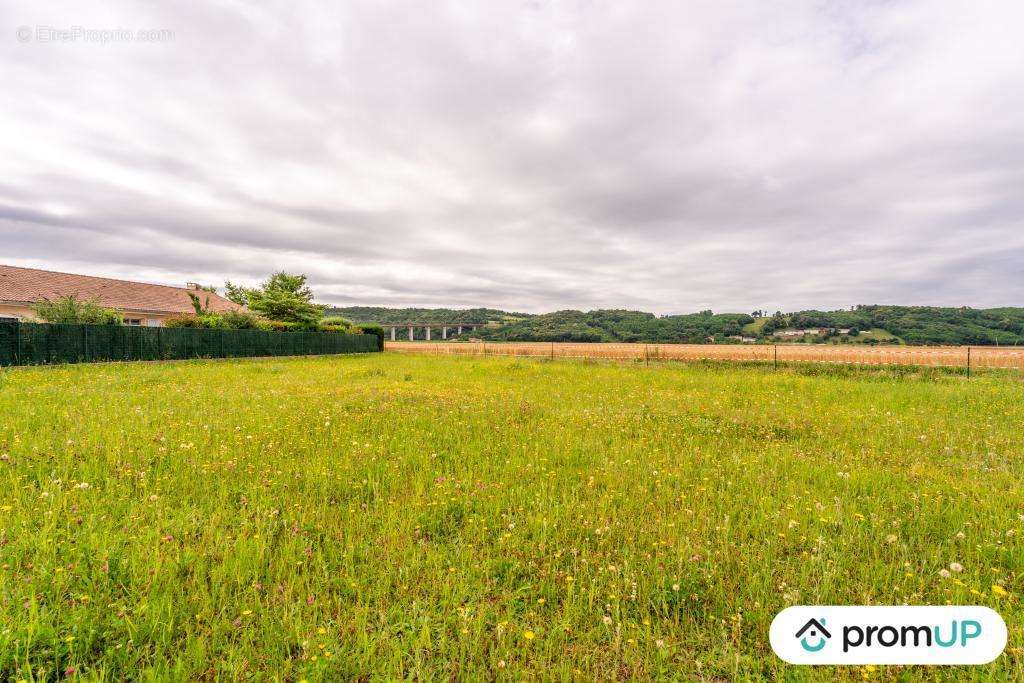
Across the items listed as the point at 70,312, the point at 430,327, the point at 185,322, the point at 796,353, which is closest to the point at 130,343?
the point at 70,312

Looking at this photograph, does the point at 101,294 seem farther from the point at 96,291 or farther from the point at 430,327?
the point at 430,327

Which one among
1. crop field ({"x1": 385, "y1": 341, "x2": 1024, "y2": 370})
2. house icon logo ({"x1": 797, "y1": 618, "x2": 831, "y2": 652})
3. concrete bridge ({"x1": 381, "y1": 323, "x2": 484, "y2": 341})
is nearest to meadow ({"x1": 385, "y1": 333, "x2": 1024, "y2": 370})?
crop field ({"x1": 385, "y1": 341, "x2": 1024, "y2": 370})

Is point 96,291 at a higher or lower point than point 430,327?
higher

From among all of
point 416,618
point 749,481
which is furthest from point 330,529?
point 749,481

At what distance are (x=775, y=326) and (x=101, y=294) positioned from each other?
92.8 m

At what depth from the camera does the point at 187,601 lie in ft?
8.79

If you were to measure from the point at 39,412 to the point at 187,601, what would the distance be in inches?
330

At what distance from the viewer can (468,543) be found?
356cm

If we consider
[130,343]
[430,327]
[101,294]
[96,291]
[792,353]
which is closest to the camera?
[130,343]

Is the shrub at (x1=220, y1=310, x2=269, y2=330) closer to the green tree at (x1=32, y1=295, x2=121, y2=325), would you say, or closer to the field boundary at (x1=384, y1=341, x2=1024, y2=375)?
the green tree at (x1=32, y1=295, x2=121, y2=325)

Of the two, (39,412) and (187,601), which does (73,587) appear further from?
(39,412)

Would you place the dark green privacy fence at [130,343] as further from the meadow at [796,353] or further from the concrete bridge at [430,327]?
the concrete bridge at [430,327]

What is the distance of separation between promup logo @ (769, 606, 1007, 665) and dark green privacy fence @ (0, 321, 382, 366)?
27.1m

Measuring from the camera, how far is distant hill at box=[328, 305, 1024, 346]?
172 ft
